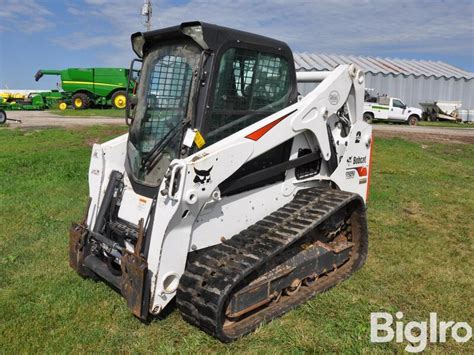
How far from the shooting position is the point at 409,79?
35.7 metres

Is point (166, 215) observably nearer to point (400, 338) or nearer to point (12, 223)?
point (400, 338)

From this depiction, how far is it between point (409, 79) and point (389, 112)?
31.5ft

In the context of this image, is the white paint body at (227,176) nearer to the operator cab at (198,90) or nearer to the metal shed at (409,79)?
the operator cab at (198,90)

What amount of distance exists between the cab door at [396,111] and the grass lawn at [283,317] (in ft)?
63.5

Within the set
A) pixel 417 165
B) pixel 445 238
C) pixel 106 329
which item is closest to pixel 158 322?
pixel 106 329

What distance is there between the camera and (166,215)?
143 inches

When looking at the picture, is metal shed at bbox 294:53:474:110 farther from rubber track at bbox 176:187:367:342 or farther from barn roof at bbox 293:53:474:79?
rubber track at bbox 176:187:367:342

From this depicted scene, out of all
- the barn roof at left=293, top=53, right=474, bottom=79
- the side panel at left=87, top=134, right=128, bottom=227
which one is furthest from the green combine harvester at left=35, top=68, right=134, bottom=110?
the side panel at left=87, top=134, right=128, bottom=227

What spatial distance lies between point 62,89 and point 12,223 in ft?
84.4

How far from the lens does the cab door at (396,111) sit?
27781 millimetres

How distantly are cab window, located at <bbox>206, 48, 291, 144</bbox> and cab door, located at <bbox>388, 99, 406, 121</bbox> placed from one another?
24.8m

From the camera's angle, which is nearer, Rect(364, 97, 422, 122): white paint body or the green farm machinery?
Rect(364, 97, 422, 122): white paint body

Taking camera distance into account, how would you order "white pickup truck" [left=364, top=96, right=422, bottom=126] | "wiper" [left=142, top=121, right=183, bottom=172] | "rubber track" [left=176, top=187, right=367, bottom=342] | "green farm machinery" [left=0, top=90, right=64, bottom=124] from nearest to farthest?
"rubber track" [left=176, top=187, right=367, bottom=342] → "wiper" [left=142, top=121, right=183, bottom=172] → "white pickup truck" [left=364, top=96, right=422, bottom=126] → "green farm machinery" [left=0, top=90, right=64, bottom=124]

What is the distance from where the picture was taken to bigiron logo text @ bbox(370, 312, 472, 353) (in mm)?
3887
